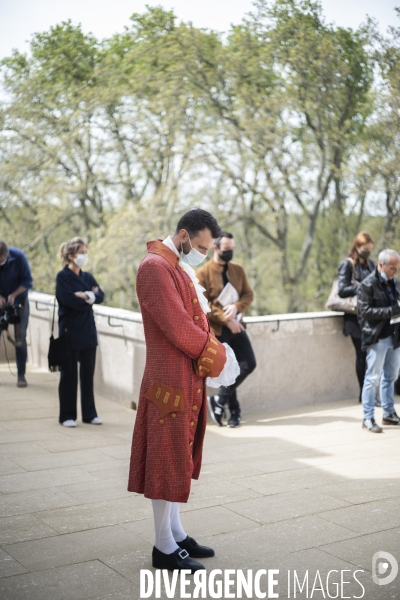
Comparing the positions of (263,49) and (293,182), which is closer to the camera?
(263,49)

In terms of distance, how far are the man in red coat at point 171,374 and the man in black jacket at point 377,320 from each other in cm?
333

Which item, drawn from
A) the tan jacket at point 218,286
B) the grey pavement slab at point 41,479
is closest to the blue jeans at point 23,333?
the tan jacket at point 218,286

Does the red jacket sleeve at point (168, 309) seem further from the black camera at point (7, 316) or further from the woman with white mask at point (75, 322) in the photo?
the black camera at point (7, 316)

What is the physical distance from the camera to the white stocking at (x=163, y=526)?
372cm

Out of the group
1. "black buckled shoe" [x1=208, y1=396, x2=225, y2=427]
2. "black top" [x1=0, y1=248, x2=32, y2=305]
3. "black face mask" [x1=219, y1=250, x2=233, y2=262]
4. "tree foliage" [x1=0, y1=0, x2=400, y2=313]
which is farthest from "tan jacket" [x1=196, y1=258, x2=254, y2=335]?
"tree foliage" [x1=0, y1=0, x2=400, y2=313]

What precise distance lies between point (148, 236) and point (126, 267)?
100 centimetres

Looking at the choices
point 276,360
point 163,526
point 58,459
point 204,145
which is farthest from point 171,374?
point 204,145

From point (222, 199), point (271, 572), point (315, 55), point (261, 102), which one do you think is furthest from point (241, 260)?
point (271, 572)

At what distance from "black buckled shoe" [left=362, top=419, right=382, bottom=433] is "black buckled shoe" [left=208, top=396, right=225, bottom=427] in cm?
122

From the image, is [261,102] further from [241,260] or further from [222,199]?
[241,260]

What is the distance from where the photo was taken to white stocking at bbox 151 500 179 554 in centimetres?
372

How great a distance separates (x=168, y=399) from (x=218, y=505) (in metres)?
1.44

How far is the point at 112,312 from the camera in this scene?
8320mm

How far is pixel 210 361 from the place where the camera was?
144 inches
